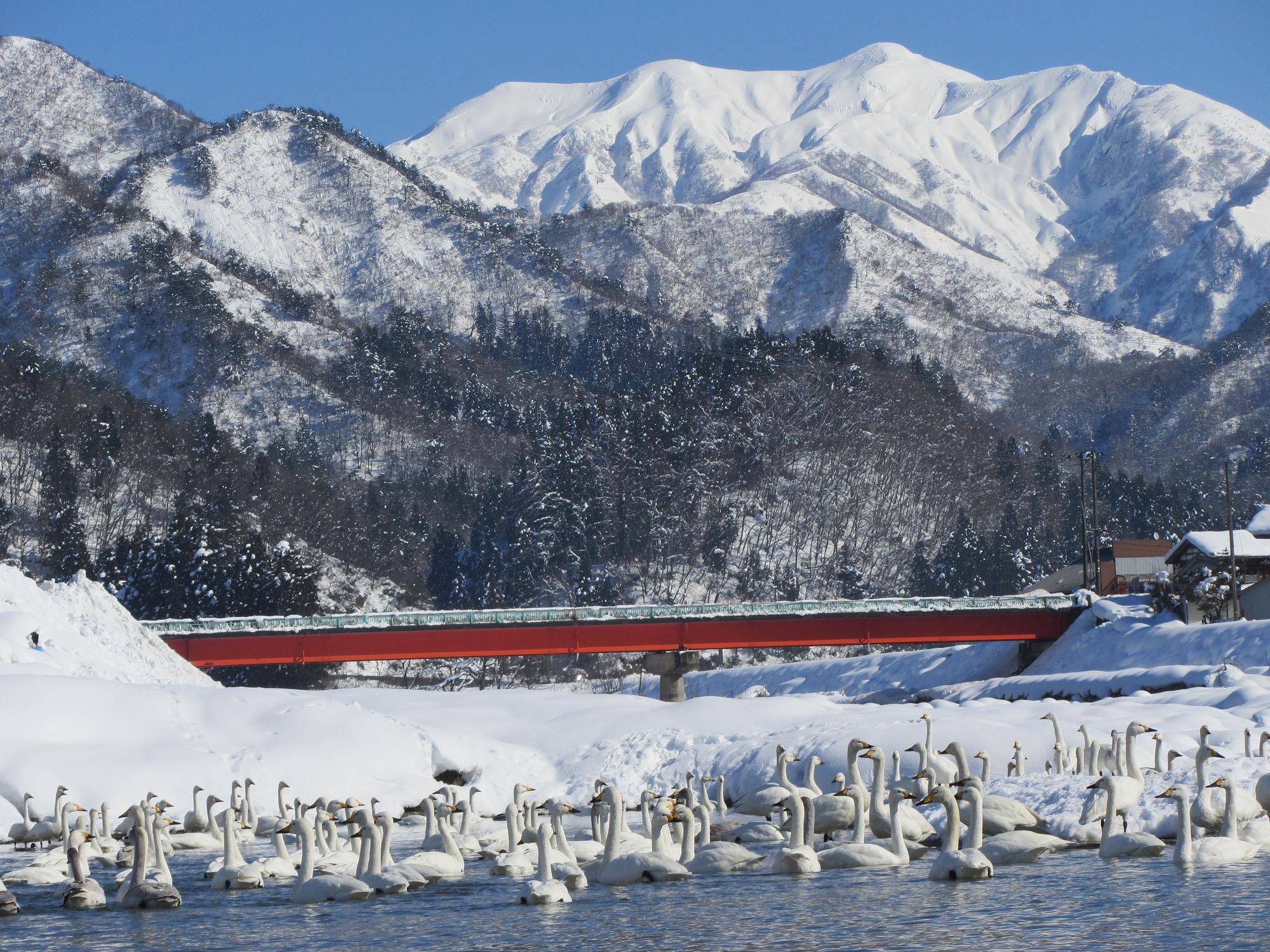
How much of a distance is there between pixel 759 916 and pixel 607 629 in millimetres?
68635

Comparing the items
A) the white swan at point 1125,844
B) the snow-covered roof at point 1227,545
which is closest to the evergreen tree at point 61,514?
the snow-covered roof at point 1227,545

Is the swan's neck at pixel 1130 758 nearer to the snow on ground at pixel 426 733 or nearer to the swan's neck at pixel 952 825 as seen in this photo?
the snow on ground at pixel 426 733

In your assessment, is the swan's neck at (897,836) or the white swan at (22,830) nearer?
the swan's neck at (897,836)

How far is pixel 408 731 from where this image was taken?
4769 cm

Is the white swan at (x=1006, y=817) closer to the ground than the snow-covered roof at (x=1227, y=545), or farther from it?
closer to the ground

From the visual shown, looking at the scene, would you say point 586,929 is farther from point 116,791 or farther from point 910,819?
point 116,791

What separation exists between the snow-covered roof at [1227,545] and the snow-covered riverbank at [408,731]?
3641 cm

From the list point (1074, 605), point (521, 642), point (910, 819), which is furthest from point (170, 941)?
point (1074, 605)

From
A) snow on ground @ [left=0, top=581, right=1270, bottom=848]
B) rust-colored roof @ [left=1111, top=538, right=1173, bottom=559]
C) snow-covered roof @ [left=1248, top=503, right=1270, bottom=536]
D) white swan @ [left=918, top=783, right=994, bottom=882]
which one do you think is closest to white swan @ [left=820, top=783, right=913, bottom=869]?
white swan @ [left=918, top=783, right=994, bottom=882]

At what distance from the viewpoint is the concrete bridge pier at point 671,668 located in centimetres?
9444

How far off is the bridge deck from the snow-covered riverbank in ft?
73.2

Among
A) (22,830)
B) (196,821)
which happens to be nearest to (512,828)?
(196,821)

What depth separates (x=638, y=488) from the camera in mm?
179375

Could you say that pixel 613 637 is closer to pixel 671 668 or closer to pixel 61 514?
pixel 671 668
